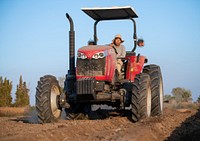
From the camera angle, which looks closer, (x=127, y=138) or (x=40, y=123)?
(x=127, y=138)

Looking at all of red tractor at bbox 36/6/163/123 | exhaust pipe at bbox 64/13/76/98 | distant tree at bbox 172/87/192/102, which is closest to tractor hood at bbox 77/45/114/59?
red tractor at bbox 36/6/163/123

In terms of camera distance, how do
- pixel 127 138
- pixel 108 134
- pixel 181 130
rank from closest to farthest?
pixel 127 138
pixel 108 134
pixel 181 130

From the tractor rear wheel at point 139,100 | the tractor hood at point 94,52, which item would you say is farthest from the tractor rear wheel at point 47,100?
the tractor rear wheel at point 139,100

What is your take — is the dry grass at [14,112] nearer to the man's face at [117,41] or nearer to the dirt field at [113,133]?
the man's face at [117,41]

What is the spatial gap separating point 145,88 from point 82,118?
247 cm

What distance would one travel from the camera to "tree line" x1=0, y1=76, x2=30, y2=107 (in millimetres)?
34909

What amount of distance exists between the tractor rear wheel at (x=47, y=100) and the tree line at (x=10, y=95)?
2577 centimetres

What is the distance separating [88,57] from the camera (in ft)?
32.2

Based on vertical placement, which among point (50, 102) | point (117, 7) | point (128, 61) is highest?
point (117, 7)

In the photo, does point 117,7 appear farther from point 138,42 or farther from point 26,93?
point 26,93

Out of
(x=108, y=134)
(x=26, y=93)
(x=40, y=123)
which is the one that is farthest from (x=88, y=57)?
(x=26, y=93)

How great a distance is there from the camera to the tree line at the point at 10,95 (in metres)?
34.9

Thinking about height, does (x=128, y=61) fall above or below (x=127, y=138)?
above

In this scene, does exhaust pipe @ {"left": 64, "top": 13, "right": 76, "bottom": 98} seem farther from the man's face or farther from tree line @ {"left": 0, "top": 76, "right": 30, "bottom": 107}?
tree line @ {"left": 0, "top": 76, "right": 30, "bottom": 107}
